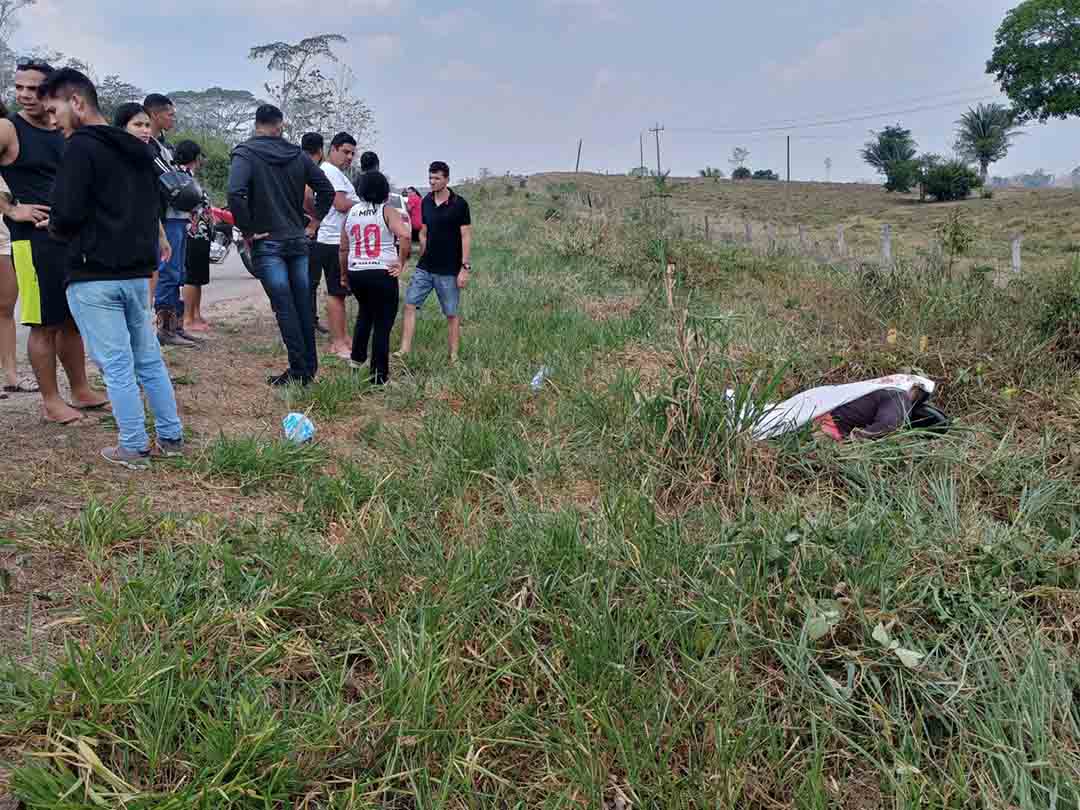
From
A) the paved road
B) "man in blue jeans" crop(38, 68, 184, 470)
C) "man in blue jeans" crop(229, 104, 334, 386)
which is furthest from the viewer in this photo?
the paved road

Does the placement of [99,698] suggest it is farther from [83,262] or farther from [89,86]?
[89,86]

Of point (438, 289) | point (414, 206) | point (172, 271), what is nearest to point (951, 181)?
point (414, 206)

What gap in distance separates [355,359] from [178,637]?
359 cm

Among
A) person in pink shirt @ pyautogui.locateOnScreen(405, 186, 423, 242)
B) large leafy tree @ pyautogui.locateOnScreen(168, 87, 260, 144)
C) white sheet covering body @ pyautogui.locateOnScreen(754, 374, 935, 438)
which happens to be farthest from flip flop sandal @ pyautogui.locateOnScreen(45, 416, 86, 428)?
large leafy tree @ pyautogui.locateOnScreen(168, 87, 260, 144)

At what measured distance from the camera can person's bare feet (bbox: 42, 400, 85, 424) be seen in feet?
13.1

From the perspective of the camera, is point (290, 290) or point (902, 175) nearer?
A: point (290, 290)

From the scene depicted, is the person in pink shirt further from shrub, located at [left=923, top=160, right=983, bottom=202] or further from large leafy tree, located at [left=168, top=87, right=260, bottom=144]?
large leafy tree, located at [left=168, top=87, right=260, bottom=144]

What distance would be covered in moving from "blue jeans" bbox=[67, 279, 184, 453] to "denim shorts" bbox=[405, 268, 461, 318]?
270cm

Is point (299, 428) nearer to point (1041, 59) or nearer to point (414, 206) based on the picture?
point (414, 206)

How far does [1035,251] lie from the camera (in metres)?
22.2

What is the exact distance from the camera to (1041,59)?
38.1 meters

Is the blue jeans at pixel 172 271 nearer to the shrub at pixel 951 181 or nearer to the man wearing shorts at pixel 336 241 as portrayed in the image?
the man wearing shorts at pixel 336 241

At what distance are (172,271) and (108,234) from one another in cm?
282

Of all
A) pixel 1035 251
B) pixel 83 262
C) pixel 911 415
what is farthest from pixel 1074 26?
pixel 83 262
